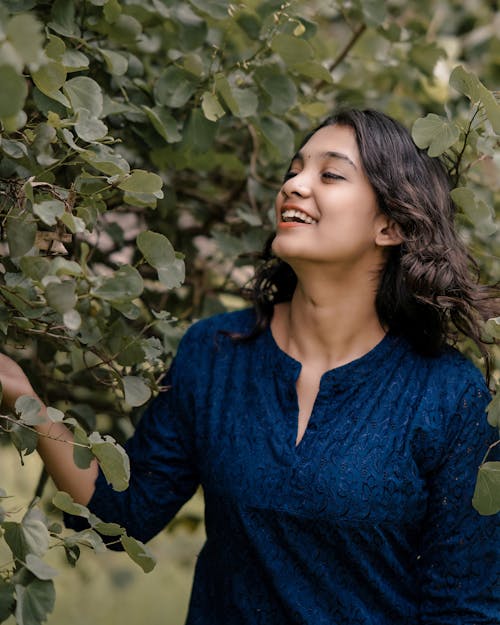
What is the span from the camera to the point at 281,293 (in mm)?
1828

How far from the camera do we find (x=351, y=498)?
4.90 ft

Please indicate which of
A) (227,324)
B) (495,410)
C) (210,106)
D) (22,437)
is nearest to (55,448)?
(22,437)

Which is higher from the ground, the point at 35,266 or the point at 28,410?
the point at 35,266

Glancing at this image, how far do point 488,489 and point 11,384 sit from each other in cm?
72

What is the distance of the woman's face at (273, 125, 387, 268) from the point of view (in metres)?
1.55

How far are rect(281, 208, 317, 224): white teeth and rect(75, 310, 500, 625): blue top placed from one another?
260 millimetres

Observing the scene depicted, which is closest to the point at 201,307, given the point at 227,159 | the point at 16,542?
the point at 227,159

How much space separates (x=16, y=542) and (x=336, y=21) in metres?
1.94

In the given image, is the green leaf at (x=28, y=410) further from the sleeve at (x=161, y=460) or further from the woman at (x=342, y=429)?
the sleeve at (x=161, y=460)

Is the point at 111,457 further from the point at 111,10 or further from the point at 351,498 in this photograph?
the point at 111,10

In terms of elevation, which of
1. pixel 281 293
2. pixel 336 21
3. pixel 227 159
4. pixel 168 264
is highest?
pixel 336 21

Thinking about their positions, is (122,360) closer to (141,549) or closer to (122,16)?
(141,549)

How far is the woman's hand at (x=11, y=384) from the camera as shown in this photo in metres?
1.41

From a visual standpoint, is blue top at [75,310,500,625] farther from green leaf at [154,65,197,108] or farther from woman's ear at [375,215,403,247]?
green leaf at [154,65,197,108]
